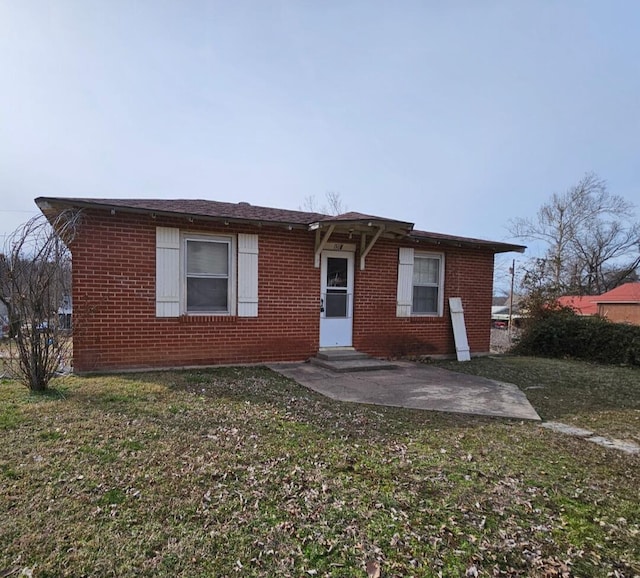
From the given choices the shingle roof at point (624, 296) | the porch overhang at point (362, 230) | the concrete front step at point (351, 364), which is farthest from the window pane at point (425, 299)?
the shingle roof at point (624, 296)

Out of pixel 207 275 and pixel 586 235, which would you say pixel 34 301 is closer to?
pixel 207 275

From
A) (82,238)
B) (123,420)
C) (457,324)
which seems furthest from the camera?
(457,324)

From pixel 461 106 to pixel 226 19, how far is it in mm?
5844

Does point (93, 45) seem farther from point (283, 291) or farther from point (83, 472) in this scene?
point (83, 472)

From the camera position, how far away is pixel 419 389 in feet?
18.7

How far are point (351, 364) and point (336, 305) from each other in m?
1.43

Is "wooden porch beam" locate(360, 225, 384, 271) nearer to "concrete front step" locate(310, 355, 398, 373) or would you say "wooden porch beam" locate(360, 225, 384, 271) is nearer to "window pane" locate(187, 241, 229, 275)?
"concrete front step" locate(310, 355, 398, 373)

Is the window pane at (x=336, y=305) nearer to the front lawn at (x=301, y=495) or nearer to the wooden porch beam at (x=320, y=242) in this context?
the wooden porch beam at (x=320, y=242)

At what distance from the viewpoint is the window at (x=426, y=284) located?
886cm

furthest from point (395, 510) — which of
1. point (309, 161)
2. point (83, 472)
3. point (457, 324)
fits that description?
point (309, 161)

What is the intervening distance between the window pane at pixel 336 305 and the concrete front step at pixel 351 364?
3.26ft

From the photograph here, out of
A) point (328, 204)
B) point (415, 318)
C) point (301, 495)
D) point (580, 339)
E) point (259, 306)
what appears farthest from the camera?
point (328, 204)

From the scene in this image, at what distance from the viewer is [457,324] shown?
29.7 feet

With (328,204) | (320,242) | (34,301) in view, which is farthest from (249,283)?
(328,204)
